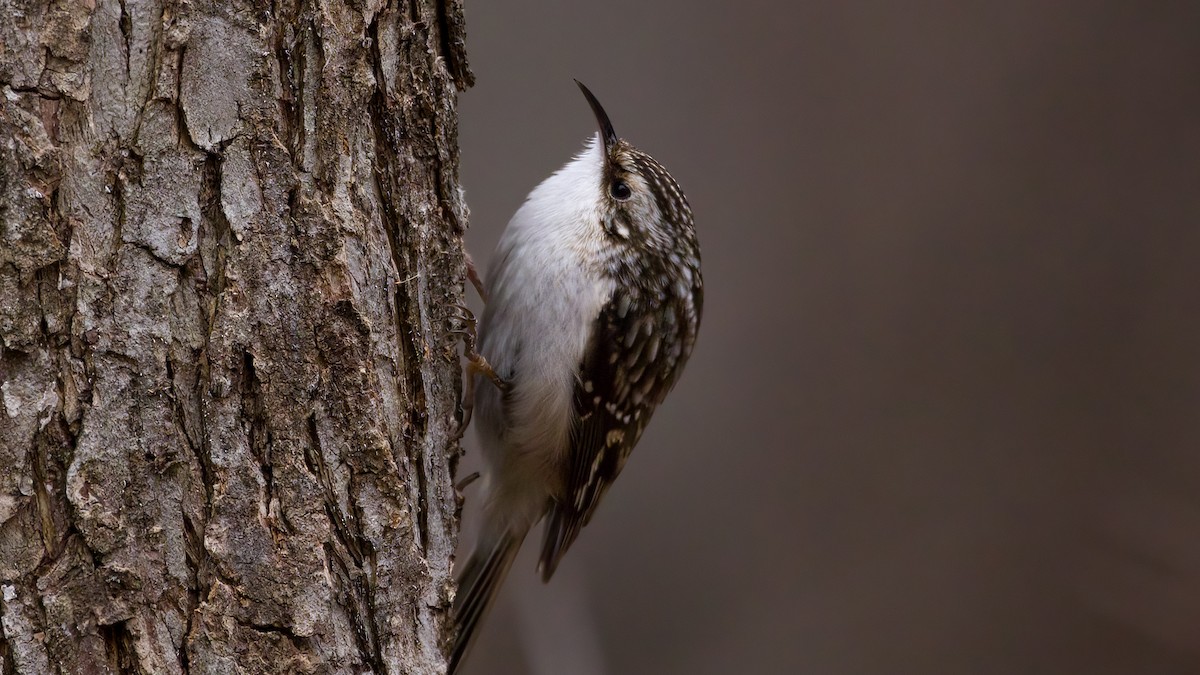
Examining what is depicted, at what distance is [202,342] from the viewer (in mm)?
1174

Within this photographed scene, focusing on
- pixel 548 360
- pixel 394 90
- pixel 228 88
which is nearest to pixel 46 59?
pixel 228 88

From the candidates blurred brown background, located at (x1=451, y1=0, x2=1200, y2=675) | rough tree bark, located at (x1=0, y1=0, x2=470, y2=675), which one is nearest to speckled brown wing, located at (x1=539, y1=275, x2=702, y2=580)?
rough tree bark, located at (x1=0, y1=0, x2=470, y2=675)

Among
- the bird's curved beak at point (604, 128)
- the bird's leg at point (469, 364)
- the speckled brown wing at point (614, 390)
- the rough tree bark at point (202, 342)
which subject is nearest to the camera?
the rough tree bark at point (202, 342)

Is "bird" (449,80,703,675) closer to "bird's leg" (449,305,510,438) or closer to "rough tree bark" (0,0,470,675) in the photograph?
"bird's leg" (449,305,510,438)

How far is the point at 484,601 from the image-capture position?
202 cm

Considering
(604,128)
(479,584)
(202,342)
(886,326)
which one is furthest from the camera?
(886,326)

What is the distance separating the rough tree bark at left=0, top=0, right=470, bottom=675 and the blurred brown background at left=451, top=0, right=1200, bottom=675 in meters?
1.78

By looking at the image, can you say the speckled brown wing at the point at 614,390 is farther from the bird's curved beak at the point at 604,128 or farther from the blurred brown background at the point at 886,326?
the blurred brown background at the point at 886,326

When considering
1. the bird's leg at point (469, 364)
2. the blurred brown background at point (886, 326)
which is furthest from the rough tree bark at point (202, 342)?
the blurred brown background at point (886, 326)

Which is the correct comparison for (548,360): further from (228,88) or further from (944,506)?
(944,506)

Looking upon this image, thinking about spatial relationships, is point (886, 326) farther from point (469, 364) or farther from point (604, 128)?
point (469, 364)

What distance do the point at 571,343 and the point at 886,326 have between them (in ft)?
5.01

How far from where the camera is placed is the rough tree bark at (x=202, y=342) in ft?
3.54

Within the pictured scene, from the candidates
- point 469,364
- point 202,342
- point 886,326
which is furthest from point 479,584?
point 886,326
